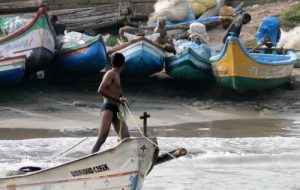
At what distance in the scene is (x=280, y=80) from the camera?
17.3 metres

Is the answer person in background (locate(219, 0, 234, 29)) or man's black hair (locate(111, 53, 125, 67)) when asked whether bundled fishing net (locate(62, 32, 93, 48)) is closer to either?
person in background (locate(219, 0, 234, 29))

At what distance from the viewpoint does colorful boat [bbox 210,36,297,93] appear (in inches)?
651

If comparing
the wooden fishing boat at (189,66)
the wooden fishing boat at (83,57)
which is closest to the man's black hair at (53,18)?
the wooden fishing boat at (83,57)

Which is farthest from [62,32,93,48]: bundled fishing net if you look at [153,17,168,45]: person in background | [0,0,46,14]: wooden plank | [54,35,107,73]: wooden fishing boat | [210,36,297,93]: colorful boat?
[210,36,297,93]: colorful boat

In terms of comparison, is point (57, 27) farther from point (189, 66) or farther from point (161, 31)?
point (189, 66)

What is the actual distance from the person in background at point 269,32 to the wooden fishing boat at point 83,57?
369 cm

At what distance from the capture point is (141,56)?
1723 centimetres

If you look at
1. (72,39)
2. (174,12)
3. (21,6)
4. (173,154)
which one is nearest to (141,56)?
(72,39)

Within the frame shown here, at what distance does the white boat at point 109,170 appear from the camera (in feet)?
29.3

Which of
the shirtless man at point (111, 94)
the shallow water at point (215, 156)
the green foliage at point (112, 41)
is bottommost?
the green foliage at point (112, 41)

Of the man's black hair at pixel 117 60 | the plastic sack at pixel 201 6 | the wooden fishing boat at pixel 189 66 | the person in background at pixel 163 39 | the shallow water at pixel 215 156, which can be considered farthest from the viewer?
the plastic sack at pixel 201 6

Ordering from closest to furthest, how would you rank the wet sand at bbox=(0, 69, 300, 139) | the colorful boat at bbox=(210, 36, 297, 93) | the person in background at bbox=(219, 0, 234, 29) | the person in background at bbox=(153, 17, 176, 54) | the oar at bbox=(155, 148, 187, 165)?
the oar at bbox=(155, 148, 187, 165) → the wet sand at bbox=(0, 69, 300, 139) → the colorful boat at bbox=(210, 36, 297, 93) → the person in background at bbox=(153, 17, 176, 54) → the person in background at bbox=(219, 0, 234, 29)

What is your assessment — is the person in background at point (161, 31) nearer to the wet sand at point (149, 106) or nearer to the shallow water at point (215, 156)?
the wet sand at point (149, 106)

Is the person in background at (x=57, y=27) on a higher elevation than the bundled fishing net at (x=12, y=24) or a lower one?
lower
